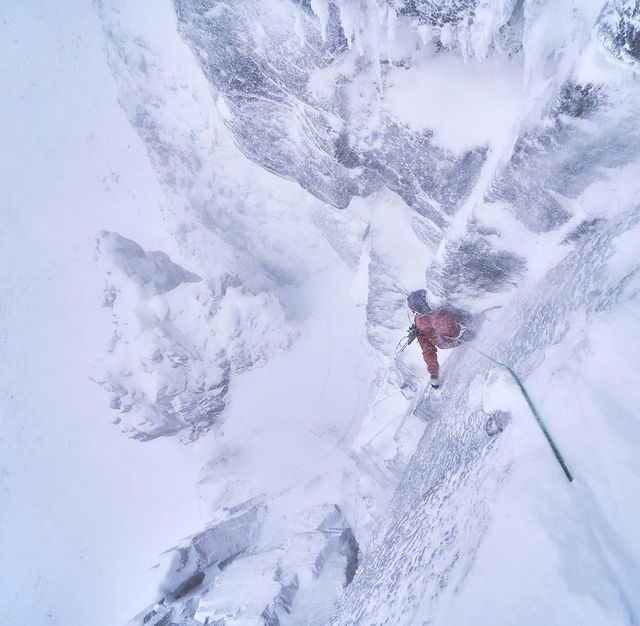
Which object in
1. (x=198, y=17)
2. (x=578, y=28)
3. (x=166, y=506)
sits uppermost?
(x=198, y=17)

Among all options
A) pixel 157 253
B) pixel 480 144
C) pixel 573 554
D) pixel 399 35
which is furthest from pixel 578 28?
pixel 157 253

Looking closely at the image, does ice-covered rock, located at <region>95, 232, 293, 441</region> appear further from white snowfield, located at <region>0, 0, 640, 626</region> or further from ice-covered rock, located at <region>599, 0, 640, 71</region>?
ice-covered rock, located at <region>599, 0, 640, 71</region>

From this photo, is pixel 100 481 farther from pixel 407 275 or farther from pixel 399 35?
pixel 399 35

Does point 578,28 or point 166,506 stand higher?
point 578,28

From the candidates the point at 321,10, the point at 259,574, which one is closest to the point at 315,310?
the point at 259,574

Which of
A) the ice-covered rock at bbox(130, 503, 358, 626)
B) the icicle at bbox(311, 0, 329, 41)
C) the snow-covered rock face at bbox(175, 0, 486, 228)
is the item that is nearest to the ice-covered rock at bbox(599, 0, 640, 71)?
the snow-covered rock face at bbox(175, 0, 486, 228)

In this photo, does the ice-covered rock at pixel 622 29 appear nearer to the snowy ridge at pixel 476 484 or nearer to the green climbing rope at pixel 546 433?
the snowy ridge at pixel 476 484

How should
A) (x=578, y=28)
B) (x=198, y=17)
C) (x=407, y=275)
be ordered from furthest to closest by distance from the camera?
(x=407, y=275) → (x=198, y=17) → (x=578, y=28)

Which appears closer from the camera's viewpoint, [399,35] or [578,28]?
[578,28]
